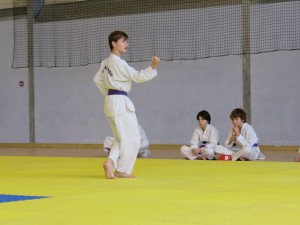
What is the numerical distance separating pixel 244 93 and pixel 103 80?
719cm

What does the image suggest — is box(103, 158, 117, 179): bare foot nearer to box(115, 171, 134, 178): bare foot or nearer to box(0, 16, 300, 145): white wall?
box(115, 171, 134, 178): bare foot

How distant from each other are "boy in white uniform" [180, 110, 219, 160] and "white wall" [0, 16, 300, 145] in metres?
3.04

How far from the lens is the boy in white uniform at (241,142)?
11031 millimetres

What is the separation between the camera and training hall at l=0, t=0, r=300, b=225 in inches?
339

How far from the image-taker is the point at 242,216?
460 centimetres

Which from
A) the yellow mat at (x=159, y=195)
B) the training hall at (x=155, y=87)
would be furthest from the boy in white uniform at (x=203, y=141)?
the yellow mat at (x=159, y=195)

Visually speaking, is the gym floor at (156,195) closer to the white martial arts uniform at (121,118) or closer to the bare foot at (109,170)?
the bare foot at (109,170)

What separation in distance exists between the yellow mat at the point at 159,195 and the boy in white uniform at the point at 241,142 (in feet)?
4.37

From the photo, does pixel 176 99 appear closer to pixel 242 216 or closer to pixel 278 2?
pixel 278 2

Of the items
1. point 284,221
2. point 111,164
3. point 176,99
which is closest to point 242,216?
point 284,221

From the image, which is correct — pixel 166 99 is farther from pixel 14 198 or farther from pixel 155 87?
pixel 14 198

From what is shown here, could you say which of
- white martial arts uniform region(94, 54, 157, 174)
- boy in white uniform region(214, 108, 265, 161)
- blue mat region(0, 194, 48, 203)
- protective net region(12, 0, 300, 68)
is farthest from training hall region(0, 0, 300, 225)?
blue mat region(0, 194, 48, 203)

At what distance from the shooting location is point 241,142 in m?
11.1

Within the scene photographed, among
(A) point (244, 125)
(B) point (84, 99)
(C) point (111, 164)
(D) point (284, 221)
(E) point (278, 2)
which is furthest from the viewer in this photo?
(B) point (84, 99)
